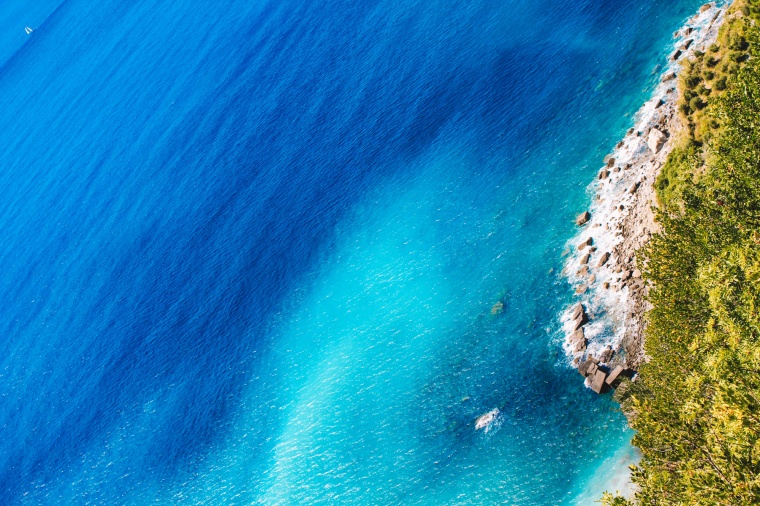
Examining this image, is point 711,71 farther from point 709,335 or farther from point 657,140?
point 709,335

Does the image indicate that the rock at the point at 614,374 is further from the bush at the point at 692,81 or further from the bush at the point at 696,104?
the bush at the point at 692,81

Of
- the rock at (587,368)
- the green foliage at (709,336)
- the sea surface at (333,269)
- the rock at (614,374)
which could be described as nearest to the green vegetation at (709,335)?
A: the green foliage at (709,336)

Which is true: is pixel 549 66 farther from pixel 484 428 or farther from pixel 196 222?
pixel 196 222

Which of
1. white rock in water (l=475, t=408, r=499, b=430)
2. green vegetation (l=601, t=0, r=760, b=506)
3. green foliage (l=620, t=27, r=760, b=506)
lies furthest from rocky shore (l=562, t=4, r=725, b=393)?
white rock in water (l=475, t=408, r=499, b=430)

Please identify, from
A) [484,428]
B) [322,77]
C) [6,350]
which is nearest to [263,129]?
[322,77]

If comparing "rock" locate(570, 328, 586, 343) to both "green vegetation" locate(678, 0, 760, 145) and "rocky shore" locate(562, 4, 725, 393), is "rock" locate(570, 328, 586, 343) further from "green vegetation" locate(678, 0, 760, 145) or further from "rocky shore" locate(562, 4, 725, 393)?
"green vegetation" locate(678, 0, 760, 145)

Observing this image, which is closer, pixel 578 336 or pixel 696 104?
pixel 578 336

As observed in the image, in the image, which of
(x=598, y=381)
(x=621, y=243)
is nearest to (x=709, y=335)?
(x=598, y=381)
